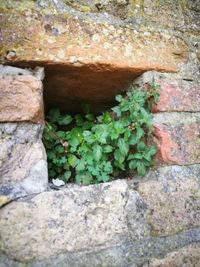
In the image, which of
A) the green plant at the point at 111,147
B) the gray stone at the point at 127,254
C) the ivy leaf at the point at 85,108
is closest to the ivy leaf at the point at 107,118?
the green plant at the point at 111,147

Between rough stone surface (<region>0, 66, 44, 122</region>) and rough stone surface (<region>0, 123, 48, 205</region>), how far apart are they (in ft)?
0.09

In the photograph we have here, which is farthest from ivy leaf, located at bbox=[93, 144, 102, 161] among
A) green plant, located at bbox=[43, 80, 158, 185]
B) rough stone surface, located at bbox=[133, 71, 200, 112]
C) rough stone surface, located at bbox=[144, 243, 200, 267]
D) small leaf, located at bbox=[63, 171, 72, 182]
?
rough stone surface, located at bbox=[144, 243, 200, 267]

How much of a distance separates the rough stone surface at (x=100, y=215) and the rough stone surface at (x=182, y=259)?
0.13ft

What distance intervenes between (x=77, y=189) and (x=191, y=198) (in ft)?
1.12

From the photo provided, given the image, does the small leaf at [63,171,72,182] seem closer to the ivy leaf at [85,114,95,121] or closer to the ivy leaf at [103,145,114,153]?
the ivy leaf at [103,145,114,153]

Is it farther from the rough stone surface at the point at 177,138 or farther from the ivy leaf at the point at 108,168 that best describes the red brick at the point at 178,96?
the ivy leaf at the point at 108,168

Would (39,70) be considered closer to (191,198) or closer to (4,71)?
(4,71)

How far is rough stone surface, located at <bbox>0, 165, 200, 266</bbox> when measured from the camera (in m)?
0.68

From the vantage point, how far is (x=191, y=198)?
2.76 ft

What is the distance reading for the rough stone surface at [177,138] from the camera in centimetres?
85

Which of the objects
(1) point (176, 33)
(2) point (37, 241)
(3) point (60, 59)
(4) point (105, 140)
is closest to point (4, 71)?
(3) point (60, 59)

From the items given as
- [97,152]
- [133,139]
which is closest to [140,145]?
[133,139]

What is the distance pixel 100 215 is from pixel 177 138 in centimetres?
33

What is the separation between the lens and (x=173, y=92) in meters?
0.91
